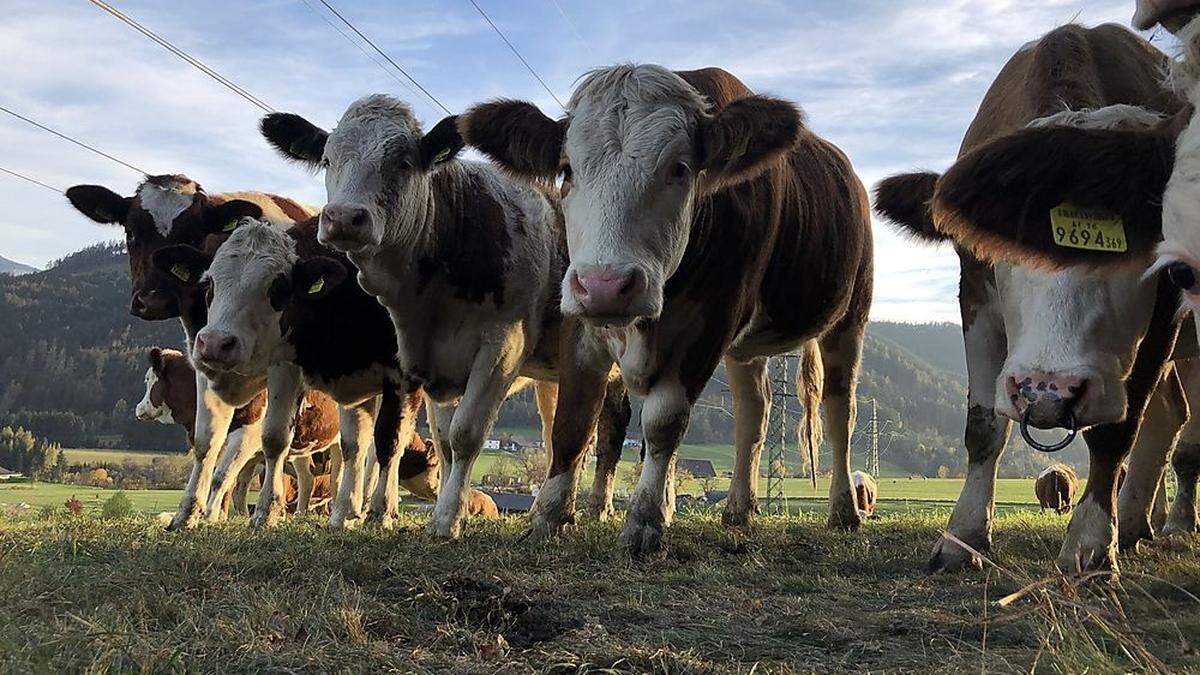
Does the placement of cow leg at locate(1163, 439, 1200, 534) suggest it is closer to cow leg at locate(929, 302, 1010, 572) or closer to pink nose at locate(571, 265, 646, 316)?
cow leg at locate(929, 302, 1010, 572)

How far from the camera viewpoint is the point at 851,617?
3.45 metres

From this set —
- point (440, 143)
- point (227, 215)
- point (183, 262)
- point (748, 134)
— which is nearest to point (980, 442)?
point (748, 134)

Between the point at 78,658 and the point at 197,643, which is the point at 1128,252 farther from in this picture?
the point at 78,658

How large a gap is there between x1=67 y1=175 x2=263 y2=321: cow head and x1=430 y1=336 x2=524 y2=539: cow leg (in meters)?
3.65

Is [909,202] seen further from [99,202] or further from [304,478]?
[304,478]

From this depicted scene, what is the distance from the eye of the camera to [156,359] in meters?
13.0

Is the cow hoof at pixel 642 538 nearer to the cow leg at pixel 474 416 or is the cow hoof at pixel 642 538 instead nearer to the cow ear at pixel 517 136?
the cow leg at pixel 474 416

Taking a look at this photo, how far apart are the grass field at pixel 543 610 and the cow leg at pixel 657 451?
0.58ft

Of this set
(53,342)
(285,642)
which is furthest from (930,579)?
(53,342)

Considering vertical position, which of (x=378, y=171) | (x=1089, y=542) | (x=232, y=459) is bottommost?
(x=1089, y=542)

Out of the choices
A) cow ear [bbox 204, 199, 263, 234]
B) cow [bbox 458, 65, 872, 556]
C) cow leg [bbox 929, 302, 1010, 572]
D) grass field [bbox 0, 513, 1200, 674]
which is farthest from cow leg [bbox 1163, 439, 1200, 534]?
cow ear [bbox 204, 199, 263, 234]

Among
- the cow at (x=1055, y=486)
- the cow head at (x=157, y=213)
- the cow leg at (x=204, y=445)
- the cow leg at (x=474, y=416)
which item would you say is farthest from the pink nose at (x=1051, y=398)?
the cow at (x=1055, y=486)

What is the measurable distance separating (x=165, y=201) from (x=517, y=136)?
5511 mm

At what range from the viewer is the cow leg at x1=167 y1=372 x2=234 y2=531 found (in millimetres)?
7742
